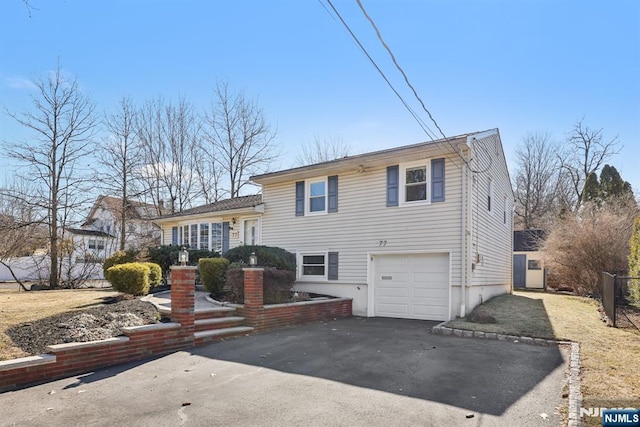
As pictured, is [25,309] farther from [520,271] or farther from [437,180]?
[520,271]

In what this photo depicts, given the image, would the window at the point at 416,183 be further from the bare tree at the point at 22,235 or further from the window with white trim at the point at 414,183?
the bare tree at the point at 22,235

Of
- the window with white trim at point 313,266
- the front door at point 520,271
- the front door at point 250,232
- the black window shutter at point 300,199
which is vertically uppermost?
the black window shutter at point 300,199

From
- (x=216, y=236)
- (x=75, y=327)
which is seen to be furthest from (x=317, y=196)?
(x=75, y=327)

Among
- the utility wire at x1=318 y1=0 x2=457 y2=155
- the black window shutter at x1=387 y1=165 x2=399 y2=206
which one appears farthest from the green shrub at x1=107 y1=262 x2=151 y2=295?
the utility wire at x1=318 y1=0 x2=457 y2=155

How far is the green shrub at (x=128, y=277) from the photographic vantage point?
11375mm

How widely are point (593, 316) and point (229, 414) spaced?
36.2 ft

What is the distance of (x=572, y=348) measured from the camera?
7344 mm

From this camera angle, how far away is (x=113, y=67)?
37.4 feet

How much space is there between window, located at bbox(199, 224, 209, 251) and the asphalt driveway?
1048 cm

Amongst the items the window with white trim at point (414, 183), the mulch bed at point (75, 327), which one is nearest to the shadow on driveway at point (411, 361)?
the mulch bed at point (75, 327)

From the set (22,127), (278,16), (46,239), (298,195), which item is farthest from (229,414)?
(22,127)

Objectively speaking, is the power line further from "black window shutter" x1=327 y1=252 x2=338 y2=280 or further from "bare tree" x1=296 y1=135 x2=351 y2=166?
"bare tree" x1=296 y1=135 x2=351 y2=166

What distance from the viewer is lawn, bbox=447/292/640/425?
5.11 metres

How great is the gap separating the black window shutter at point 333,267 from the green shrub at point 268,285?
83.7 inches
